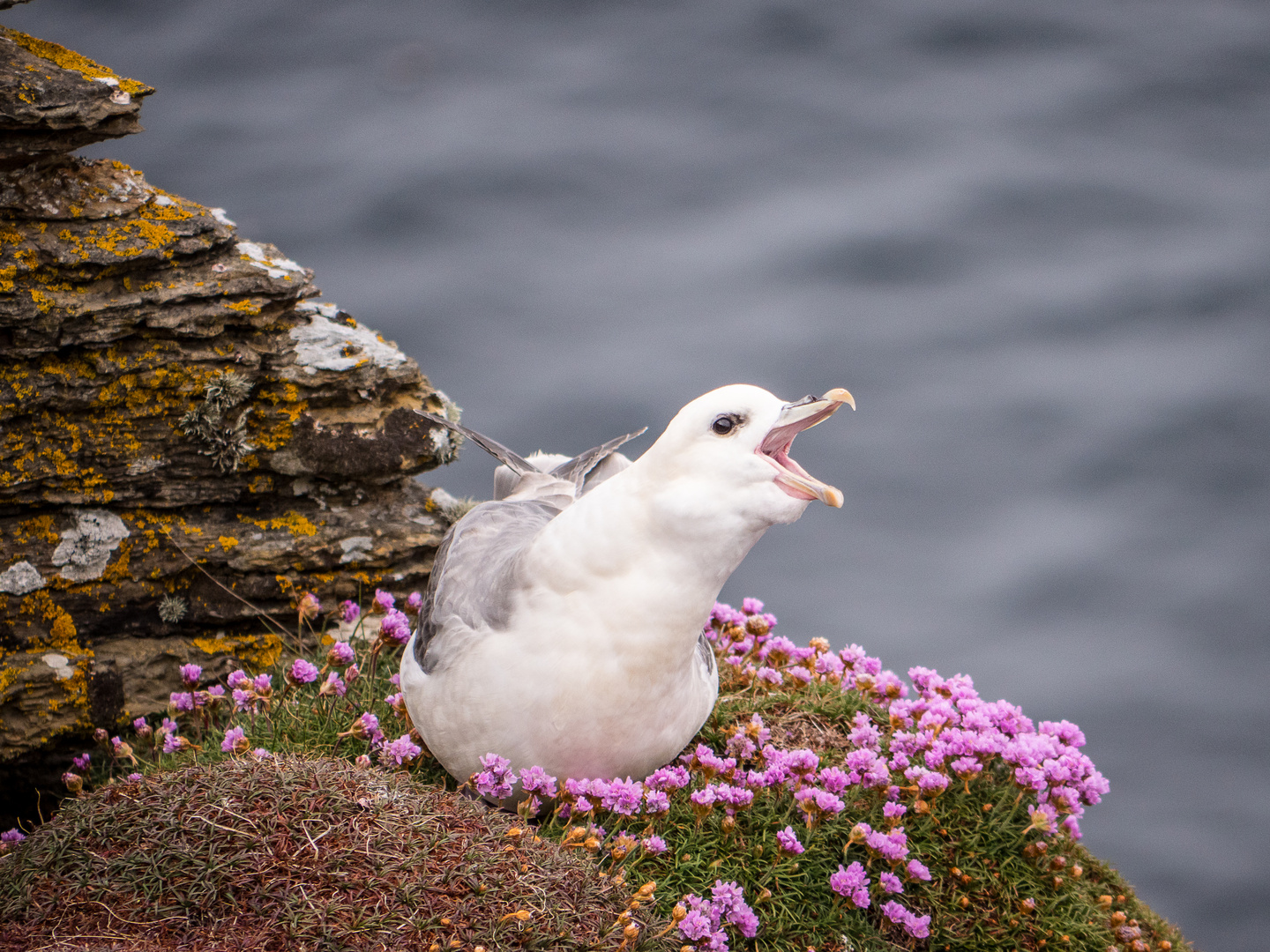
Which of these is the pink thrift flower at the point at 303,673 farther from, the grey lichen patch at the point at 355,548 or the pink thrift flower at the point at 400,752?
the grey lichen patch at the point at 355,548

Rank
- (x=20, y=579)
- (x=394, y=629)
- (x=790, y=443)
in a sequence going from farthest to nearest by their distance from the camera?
(x=20, y=579) < (x=394, y=629) < (x=790, y=443)

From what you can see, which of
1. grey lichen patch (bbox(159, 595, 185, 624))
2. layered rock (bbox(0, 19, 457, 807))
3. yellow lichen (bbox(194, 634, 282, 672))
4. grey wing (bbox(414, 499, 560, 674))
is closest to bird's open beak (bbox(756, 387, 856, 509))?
grey wing (bbox(414, 499, 560, 674))

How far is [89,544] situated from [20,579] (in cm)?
32

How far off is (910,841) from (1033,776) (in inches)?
21.2

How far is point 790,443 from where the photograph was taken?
326 centimetres

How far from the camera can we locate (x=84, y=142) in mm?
4871

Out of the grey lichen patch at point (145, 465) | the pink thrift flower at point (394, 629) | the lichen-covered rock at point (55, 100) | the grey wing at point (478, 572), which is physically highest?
the lichen-covered rock at point (55, 100)

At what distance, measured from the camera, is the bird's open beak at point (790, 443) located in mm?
3102

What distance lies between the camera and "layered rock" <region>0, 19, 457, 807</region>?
4.77m

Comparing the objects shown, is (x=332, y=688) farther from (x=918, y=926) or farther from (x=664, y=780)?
(x=918, y=926)

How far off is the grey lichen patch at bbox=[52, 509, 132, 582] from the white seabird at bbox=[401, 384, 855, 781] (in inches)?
82.4

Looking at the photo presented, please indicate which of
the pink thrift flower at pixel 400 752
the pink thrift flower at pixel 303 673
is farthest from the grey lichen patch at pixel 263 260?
the pink thrift flower at pixel 400 752

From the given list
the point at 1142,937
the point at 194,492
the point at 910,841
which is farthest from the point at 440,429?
the point at 1142,937

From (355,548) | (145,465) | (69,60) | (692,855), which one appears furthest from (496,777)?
(69,60)
